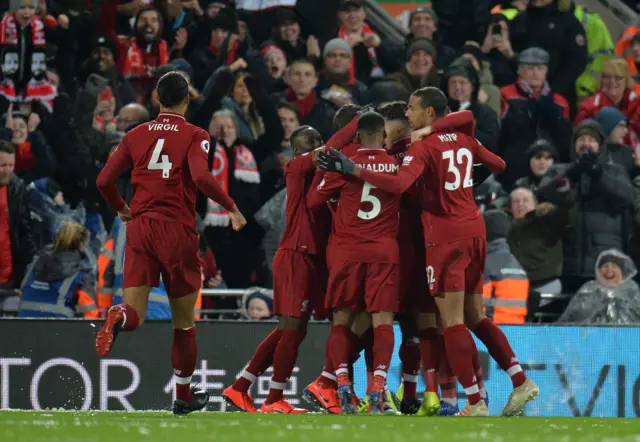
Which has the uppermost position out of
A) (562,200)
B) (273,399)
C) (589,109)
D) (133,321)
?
(589,109)

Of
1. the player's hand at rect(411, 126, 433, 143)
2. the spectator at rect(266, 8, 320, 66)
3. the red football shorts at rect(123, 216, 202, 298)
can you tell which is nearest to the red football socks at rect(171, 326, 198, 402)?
the red football shorts at rect(123, 216, 202, 298)

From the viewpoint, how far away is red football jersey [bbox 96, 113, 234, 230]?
9516 millimetres

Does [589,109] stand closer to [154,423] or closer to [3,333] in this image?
[3,333]

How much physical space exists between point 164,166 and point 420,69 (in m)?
6.21

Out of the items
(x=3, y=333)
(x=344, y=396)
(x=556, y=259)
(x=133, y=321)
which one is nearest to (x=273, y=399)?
(x=344, y=396)

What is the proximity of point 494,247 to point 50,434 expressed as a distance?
6.99 metres

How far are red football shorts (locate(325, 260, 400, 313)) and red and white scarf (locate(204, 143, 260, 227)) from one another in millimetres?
3757

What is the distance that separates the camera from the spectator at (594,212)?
1411 centimetres

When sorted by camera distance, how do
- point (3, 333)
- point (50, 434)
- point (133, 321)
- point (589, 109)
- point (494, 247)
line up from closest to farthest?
point (50, 434) → point (133, 321) → point (3, 333) → point (494, 247) → point (589, 109)

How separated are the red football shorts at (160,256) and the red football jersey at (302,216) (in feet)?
4.60

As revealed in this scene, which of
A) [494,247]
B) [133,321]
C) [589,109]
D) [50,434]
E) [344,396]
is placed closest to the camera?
[50,434]

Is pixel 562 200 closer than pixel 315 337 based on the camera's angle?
No

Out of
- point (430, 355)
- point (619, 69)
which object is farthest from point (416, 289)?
point (619, 69)

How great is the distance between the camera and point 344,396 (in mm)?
10211
